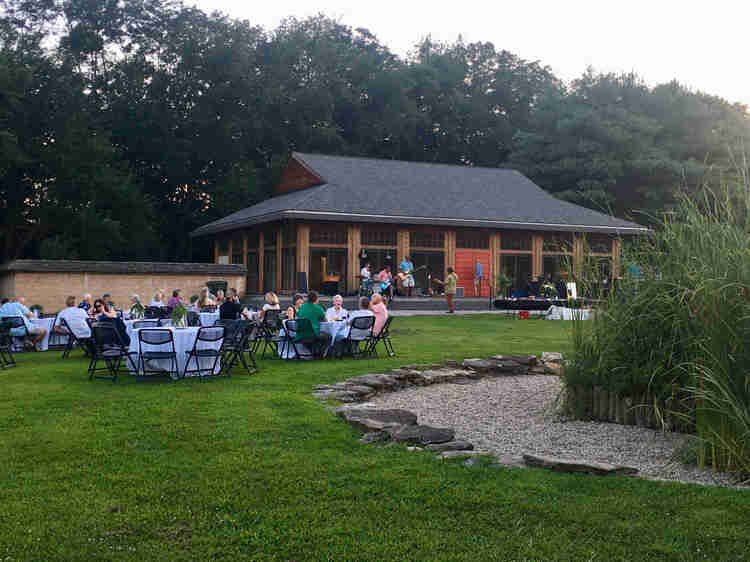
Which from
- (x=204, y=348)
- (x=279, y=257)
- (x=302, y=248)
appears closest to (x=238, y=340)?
(x=204, y=348)

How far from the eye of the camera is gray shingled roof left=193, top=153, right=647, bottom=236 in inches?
1147

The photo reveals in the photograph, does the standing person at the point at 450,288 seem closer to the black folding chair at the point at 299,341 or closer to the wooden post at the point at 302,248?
the wooden post at the point at 302,248

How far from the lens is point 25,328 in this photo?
14.6 metres

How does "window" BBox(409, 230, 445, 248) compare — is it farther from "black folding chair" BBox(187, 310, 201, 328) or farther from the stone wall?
"black folding chair" BBox(187, 310, 201, 328)

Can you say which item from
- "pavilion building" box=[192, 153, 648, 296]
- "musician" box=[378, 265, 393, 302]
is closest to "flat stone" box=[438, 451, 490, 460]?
"musician" box=[378, 265, 393, 302]

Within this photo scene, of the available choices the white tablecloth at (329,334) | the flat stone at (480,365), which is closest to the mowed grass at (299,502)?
the flat stone at (480,365)

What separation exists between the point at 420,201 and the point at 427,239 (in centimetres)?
193

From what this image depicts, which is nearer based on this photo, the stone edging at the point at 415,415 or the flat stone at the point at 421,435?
the stone edging at the point at 415,415

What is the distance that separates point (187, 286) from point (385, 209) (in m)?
8.47

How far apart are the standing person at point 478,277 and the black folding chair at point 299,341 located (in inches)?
732

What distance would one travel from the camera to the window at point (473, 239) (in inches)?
1232

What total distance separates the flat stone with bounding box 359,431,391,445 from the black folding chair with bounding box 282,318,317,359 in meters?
6.20

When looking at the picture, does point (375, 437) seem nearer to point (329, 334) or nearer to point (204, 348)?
point (204, 348)

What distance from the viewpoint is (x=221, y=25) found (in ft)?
146
